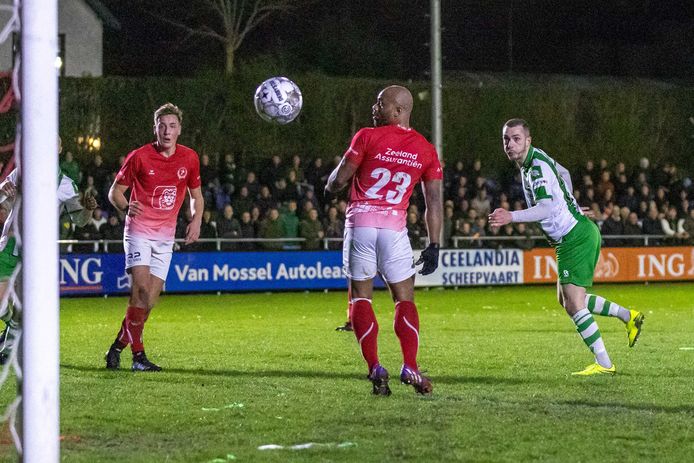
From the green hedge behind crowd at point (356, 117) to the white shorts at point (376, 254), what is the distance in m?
17.2

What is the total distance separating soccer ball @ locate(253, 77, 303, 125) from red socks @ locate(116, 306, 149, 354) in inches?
191

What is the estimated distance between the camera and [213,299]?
2214 centimetres

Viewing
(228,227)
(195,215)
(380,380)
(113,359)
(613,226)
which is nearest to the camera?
(380,380)

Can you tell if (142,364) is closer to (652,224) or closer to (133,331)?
(133,331)

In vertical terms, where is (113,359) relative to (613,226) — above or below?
below

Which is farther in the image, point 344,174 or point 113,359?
point 113,359

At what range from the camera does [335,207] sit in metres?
25.4

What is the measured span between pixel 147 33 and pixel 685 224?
25.0 m

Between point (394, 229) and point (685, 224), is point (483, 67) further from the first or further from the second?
point (394, 229)

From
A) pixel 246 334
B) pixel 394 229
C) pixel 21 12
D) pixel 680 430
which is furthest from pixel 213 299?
pixel 21 12

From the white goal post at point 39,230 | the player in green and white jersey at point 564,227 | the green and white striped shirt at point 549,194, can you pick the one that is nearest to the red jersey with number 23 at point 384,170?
the player in green and white jersey at point 564,227

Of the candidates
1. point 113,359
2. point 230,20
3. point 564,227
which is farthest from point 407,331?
point 230,20

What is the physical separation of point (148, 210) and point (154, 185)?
227 mm

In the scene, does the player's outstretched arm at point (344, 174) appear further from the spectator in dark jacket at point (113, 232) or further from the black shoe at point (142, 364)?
the spectator in dark jacket at point (113, 232)
